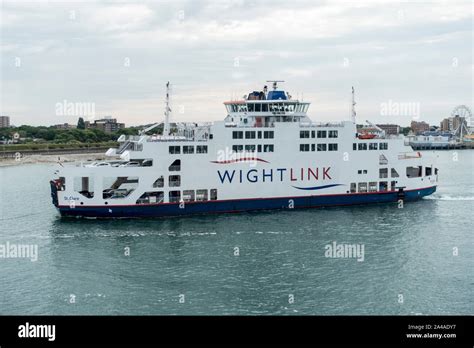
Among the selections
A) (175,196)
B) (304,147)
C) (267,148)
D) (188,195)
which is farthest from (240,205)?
(304,147)

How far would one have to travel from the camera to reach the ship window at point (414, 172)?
141 feet

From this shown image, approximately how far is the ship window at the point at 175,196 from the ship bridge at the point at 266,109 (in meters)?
6.33

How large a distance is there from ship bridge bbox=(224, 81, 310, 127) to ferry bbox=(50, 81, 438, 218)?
0.07m

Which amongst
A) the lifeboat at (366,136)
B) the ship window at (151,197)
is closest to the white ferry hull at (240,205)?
the ship window at (151,197)

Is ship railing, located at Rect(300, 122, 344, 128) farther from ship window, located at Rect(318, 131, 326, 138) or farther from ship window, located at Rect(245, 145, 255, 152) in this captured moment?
ship window, located at Rect(245, 145, 255, 152)

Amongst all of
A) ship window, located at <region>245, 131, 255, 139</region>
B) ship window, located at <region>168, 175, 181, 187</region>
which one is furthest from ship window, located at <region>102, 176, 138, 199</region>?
ship window, located at <region>245, 131, 255, 139</region>

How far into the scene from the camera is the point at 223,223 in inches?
1303

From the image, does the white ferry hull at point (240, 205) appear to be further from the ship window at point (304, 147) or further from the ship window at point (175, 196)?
the ship window at point (304, 147)

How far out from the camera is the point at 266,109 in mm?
38562

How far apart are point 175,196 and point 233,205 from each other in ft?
13.6

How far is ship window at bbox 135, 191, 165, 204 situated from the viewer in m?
34.3
